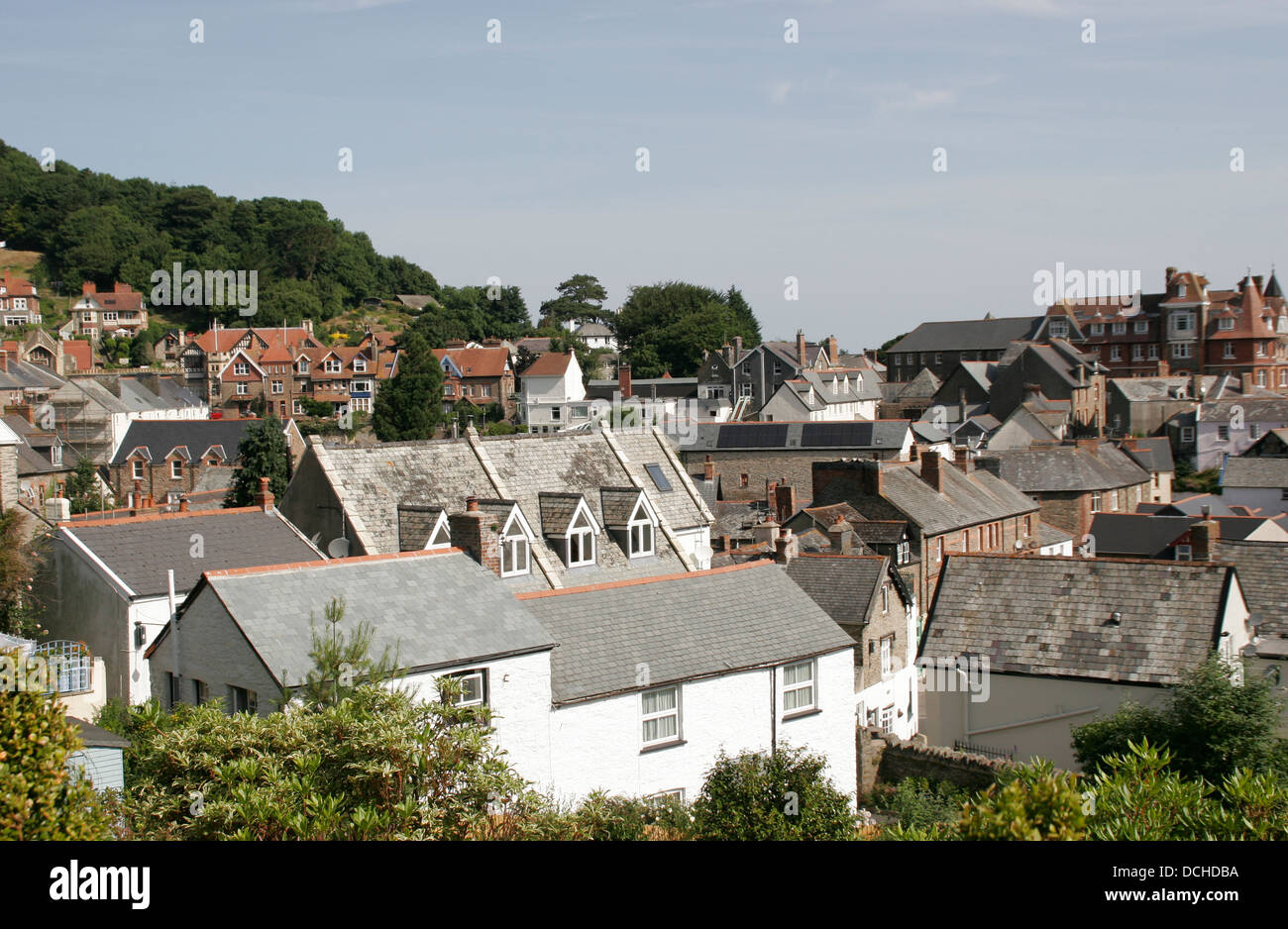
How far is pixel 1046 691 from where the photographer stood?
26141 millimetres

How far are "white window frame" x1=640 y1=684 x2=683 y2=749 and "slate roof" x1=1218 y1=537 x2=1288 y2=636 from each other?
1722 cm

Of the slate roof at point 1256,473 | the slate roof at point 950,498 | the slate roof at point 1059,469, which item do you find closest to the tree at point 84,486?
the slate roof at point 950,498

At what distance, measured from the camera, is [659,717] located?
20828 mm

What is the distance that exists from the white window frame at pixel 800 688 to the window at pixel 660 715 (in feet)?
8.81

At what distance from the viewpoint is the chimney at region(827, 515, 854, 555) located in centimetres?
3544

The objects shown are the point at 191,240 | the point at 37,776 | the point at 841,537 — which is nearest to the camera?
the point at 37,776

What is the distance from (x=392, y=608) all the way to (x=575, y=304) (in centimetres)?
14414

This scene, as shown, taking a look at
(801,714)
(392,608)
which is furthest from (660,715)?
(392,608)

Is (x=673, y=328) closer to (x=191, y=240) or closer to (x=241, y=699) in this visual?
(x=191, y=240)

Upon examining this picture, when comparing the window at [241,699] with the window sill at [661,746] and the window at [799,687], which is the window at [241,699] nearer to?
the window sill at [661,746]

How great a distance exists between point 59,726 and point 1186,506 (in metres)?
53.9

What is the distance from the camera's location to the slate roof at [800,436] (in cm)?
6812

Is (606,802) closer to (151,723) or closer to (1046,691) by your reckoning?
(151,723)

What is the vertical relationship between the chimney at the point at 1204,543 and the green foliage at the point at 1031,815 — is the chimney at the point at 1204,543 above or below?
below
